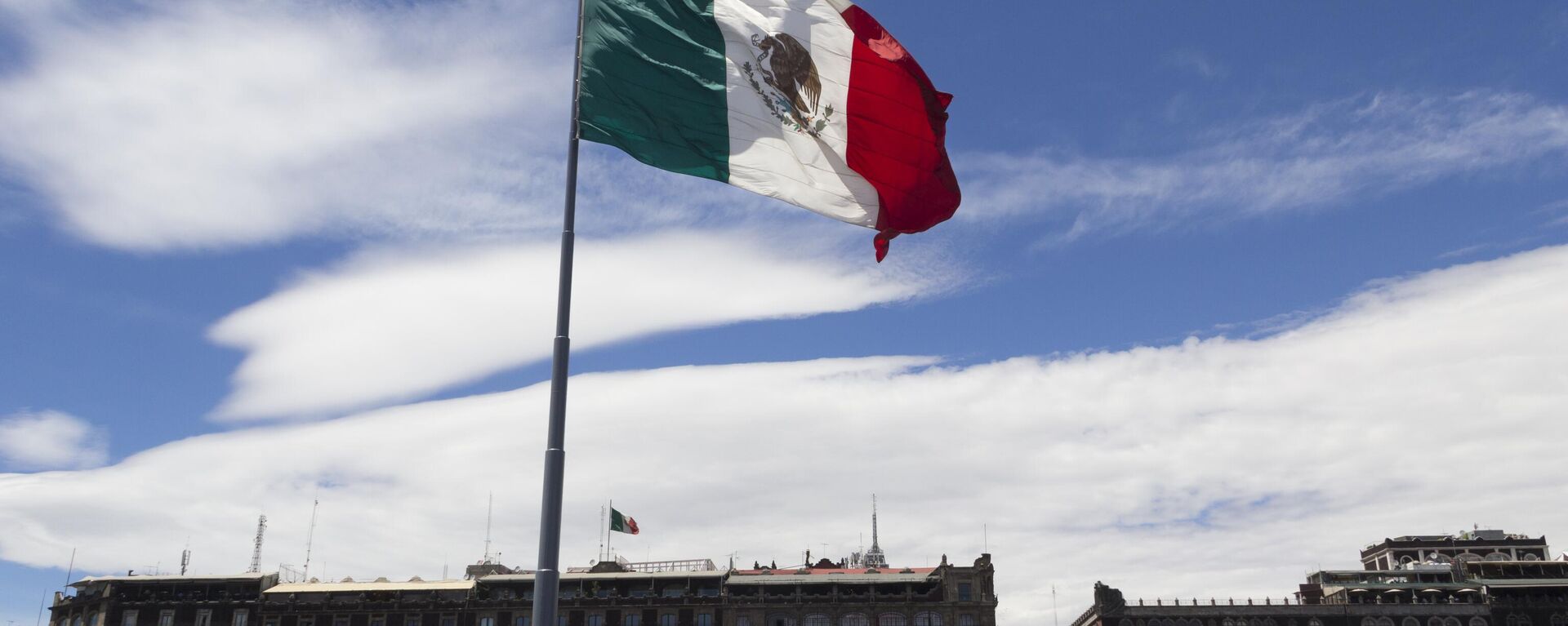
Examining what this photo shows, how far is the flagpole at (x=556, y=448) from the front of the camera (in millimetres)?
19953

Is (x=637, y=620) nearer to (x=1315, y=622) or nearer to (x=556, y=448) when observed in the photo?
(x=1315, y=622)

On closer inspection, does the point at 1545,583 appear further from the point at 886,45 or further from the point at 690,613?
the point at 886,45

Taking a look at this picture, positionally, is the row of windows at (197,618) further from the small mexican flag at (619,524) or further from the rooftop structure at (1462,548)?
the rooftop structure at (1462,548)

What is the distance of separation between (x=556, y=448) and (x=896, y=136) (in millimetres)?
9522

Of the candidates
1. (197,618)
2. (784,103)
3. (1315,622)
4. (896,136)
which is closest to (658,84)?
(784,103)

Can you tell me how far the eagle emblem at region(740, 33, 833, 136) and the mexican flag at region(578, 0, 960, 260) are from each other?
0.02m

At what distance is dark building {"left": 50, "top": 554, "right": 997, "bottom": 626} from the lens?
373 feet

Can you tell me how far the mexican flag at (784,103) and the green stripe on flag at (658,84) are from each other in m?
0.02

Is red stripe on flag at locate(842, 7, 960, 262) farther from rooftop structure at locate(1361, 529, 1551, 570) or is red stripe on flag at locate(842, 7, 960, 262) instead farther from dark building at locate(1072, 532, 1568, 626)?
rooftop structure at locate(1361, 529, 1551, 570)

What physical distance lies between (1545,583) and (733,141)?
126 m

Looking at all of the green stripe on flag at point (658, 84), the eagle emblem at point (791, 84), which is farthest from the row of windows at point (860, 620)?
the green stripe on flag at point (658, 84)

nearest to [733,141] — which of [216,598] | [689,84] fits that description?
[689,84]

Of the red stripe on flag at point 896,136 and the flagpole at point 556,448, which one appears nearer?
the flagpole at point 556,448

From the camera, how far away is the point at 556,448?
20.6 m
